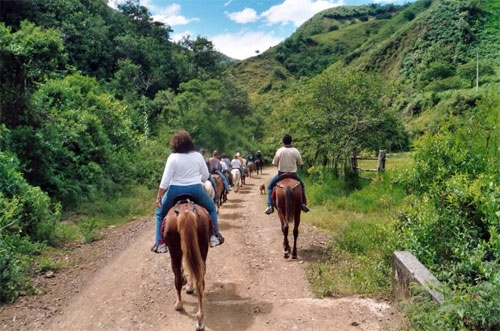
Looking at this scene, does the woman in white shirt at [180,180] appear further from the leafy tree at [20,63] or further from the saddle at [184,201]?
the leafy tree at [20,63]

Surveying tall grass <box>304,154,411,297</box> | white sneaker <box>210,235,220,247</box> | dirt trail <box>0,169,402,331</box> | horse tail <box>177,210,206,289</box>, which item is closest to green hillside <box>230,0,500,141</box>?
→ tall grass <box>304,154,411,297</box>

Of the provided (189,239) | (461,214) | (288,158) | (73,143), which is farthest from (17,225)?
(461,214)

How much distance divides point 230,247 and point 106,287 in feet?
9.91

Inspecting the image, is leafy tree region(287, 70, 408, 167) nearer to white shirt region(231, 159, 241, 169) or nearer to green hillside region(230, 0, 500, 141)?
white shirt region(231, 159, 241, 169)

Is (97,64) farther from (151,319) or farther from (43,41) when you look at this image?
(151,319)

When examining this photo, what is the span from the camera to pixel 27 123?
1134 cm

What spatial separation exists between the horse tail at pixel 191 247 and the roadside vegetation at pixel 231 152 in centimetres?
204

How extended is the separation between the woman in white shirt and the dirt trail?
979 millimetres

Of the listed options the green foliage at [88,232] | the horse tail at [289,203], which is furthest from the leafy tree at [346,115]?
the green foliage at [88,232]

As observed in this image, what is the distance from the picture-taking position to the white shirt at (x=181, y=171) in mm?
5488

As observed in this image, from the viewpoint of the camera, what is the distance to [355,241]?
7562 millimetres

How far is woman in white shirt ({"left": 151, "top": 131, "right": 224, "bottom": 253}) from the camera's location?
5500 millimetres

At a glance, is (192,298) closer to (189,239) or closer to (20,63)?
(189,239)

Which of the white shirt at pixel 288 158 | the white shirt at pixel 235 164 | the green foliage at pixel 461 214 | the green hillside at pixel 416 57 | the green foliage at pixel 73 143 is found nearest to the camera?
the green foliage at pixel 461 214
